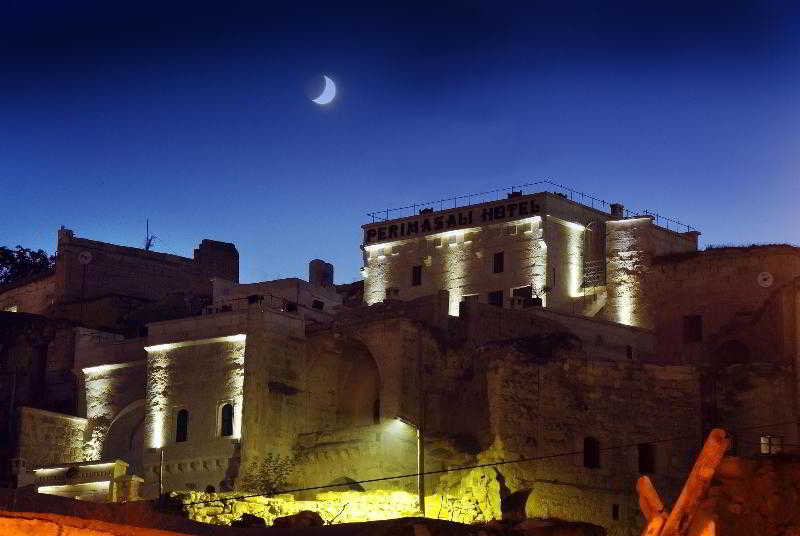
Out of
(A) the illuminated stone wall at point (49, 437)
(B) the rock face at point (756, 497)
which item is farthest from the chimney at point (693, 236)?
(B) the rock face at point (756, 497)

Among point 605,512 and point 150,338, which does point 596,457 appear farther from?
point 150,338

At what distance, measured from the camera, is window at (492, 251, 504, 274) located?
2197 inches

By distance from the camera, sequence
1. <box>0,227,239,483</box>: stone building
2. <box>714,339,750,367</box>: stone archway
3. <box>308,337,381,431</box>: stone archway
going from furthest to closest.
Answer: <box>0,227,239,483</box>: stone building, <box>714,339,750,367</box>: stone archway, <box>308,337,381,431</box>: stone archway

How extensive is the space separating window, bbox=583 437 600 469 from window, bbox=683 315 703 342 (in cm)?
1218

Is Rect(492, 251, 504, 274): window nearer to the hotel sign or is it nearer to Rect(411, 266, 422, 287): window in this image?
the hotel sign

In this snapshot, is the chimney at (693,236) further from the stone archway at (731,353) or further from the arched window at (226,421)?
the arched window at (226,421)

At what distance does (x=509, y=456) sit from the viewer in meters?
41.2

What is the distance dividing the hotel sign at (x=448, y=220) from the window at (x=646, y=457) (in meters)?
14.6

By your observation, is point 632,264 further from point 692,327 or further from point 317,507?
point 317,507

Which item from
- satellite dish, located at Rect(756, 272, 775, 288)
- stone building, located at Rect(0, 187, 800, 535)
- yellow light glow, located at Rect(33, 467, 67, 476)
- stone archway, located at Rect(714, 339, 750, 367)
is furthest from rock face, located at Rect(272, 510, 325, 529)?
satellite dish, located at Rect(756, 272, 775, 288)

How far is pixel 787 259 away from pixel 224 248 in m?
29.4

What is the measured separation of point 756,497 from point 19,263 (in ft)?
225

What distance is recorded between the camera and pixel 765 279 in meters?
52.8

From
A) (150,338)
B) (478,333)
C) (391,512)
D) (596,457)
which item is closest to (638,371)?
(596,457)
